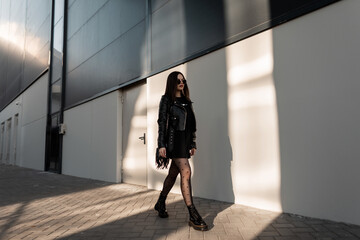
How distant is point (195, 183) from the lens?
181 inches

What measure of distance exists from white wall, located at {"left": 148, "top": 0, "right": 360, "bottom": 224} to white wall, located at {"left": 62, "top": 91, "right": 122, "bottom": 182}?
9.97 ft

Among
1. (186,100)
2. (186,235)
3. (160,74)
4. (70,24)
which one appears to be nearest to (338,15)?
(186,100)

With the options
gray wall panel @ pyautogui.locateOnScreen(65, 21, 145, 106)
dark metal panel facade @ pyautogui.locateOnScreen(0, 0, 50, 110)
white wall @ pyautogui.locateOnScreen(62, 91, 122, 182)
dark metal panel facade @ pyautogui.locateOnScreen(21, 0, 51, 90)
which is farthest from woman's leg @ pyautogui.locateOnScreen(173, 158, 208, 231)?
dark metal panel facade @ pyautogui.locateOnScreen(0, 0, 50, 110)

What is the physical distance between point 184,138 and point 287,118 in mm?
1372

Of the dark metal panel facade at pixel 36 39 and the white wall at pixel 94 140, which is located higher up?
the dark metal panel facade at pixel 36 39

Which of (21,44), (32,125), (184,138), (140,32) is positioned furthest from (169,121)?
(21,44)

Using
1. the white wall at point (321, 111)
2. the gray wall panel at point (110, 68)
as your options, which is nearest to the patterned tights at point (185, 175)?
the white wall at point (321, 111)

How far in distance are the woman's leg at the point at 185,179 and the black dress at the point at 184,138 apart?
7 centimetres

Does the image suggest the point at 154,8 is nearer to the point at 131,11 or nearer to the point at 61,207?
the point at 131,11

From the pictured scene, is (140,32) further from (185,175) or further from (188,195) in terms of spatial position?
(188,195)

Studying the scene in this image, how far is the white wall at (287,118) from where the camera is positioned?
2855 mm

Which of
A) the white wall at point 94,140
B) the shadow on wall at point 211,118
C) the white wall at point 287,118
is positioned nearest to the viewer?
the white wall at point 287,118

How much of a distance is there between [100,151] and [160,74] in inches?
132

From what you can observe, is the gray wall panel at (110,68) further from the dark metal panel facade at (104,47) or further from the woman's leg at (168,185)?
the woman's leg at (168,185)
